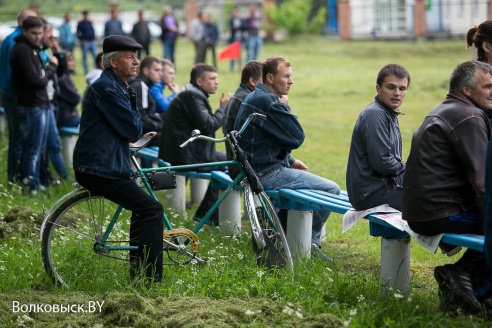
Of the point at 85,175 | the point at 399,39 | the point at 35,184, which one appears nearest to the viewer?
the point at 85,175

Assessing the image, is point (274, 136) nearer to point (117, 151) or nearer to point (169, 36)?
point (117, 151)

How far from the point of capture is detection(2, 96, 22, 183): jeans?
11.2 m

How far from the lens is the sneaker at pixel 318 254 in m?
7.92

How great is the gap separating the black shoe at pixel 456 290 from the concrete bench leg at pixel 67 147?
25.7ft

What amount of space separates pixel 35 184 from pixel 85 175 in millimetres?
4362

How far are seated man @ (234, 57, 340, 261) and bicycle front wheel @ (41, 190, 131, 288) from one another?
1.42 m

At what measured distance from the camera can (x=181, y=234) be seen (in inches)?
291

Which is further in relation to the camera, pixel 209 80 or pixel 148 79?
pixel 148 79

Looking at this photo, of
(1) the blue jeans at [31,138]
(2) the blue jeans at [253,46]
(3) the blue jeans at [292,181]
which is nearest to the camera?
(3) the blue jeans at [292,181]

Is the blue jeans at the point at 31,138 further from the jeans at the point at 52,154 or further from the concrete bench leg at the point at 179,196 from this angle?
the concrete bench leg at the point at 179,196

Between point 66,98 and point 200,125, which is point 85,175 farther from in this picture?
point 66,98

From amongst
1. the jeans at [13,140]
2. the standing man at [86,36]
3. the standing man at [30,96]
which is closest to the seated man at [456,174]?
the standing man at [30,96]

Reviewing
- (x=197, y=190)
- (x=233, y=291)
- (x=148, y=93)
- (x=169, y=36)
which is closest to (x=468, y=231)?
(x=233, y=291)

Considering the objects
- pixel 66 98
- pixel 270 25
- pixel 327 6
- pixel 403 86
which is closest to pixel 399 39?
pixel 270 25
